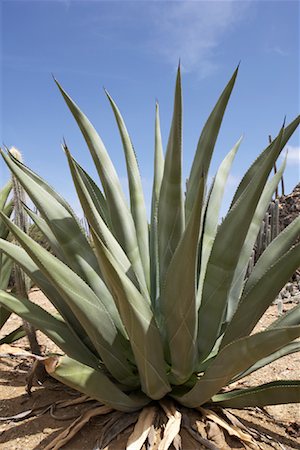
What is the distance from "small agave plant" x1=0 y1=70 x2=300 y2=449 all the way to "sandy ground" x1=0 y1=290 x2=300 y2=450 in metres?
0.19

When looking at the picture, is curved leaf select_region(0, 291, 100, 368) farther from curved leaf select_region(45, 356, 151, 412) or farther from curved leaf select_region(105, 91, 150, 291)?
curved leaf select_region(105, 91, 150, 291)

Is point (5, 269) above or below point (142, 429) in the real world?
above

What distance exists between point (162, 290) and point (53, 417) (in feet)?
2.65

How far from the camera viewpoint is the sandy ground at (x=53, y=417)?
196cm

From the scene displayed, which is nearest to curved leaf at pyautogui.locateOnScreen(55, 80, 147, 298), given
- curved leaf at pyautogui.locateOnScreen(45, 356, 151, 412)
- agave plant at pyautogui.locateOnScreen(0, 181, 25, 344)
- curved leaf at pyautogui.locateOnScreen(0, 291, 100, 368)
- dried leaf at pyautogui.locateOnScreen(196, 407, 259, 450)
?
curved leaf at pyautogui.locateOnScreen(0, 291, 100, 368)

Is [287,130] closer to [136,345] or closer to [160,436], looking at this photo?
[136,345]

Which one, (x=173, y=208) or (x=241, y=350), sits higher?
(x=173, y=208)

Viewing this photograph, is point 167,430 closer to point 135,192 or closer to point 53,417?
point 53,417

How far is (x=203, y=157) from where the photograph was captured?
2197 millimetres

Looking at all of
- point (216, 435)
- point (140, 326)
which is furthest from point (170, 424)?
point (140, 326)

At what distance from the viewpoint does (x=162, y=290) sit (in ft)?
6.77

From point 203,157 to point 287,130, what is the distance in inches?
16.6

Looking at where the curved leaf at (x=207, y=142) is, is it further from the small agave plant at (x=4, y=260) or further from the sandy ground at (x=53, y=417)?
the small agave plant at (x=4, y=260)

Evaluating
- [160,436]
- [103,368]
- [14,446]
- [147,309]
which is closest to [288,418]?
[160,436]
